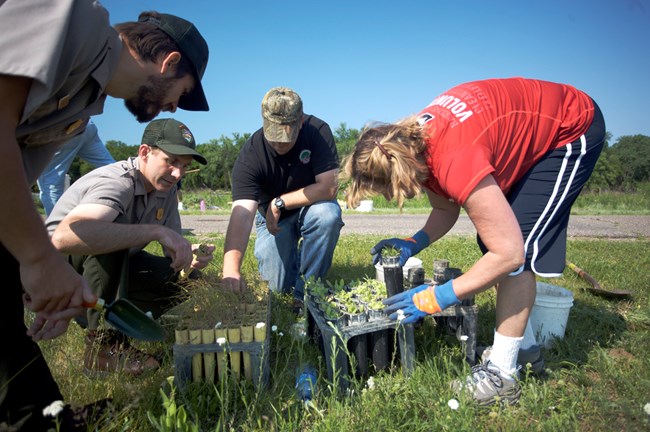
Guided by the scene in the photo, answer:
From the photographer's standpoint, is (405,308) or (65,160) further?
(65,160)

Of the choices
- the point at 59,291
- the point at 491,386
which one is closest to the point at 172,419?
the point at 59,291

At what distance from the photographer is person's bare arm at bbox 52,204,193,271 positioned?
2.35 meters

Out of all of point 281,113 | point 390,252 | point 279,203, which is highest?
point 281,113

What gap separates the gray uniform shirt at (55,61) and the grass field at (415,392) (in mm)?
1039

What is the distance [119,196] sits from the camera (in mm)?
2635

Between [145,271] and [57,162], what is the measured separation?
3.06 metres

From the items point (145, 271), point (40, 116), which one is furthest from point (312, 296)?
point (40, 116)

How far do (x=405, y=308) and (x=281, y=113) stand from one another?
2002mm

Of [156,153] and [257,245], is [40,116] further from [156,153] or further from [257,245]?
[257,245]

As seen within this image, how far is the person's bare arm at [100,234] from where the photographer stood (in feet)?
7.72

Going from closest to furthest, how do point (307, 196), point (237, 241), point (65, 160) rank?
point (237, 241) → point (307, 196) → point (65, 160)

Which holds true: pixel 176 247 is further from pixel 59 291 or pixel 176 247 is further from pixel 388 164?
pixel 388 164

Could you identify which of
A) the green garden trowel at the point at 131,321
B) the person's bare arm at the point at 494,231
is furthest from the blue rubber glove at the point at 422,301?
the green garden trowel at the point at 131,321

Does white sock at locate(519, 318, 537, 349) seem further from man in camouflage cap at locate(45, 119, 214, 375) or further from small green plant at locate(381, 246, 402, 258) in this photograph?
man in camouflage cap at locate(45, 119, 214, 375)
